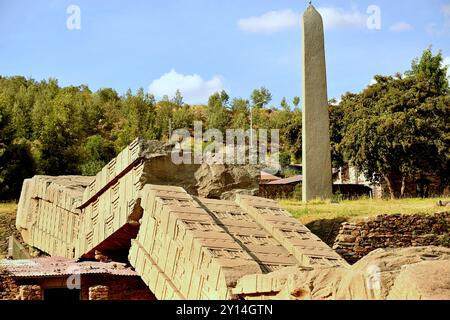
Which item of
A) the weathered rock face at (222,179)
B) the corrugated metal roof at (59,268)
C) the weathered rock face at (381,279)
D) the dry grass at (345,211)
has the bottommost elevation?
the corrugated metal roof at (59,268)

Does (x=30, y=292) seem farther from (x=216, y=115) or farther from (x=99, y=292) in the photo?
(x=216, y=115)

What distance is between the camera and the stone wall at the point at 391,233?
1413 centimetres


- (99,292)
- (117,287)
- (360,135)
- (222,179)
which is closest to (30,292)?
(99,292)

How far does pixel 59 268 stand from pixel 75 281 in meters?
0.56

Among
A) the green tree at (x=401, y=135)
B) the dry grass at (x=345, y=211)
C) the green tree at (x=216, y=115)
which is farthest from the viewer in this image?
the green tree at (x=216, y=115)

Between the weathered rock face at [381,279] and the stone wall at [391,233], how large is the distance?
649 centimetres

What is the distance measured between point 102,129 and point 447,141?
2535 cm

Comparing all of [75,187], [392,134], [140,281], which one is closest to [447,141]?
[392,134]

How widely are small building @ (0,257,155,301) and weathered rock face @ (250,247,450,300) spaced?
410 centimetres

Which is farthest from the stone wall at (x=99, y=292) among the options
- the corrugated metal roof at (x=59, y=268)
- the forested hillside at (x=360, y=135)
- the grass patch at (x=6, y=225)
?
the forested hillside at (x=360, y=135)

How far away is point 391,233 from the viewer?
14.7 metres

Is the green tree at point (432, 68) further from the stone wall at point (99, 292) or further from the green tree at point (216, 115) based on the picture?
the stone wall at point (99, 292)

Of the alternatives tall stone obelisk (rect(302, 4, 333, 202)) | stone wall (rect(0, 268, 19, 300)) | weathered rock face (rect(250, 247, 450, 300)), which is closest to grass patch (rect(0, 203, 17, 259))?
stone wall (rect(0, 268, 19, 300))

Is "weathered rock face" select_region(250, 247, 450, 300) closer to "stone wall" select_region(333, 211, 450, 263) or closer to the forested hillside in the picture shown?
"stone wall" select_region(333, 211, 450, 263)
